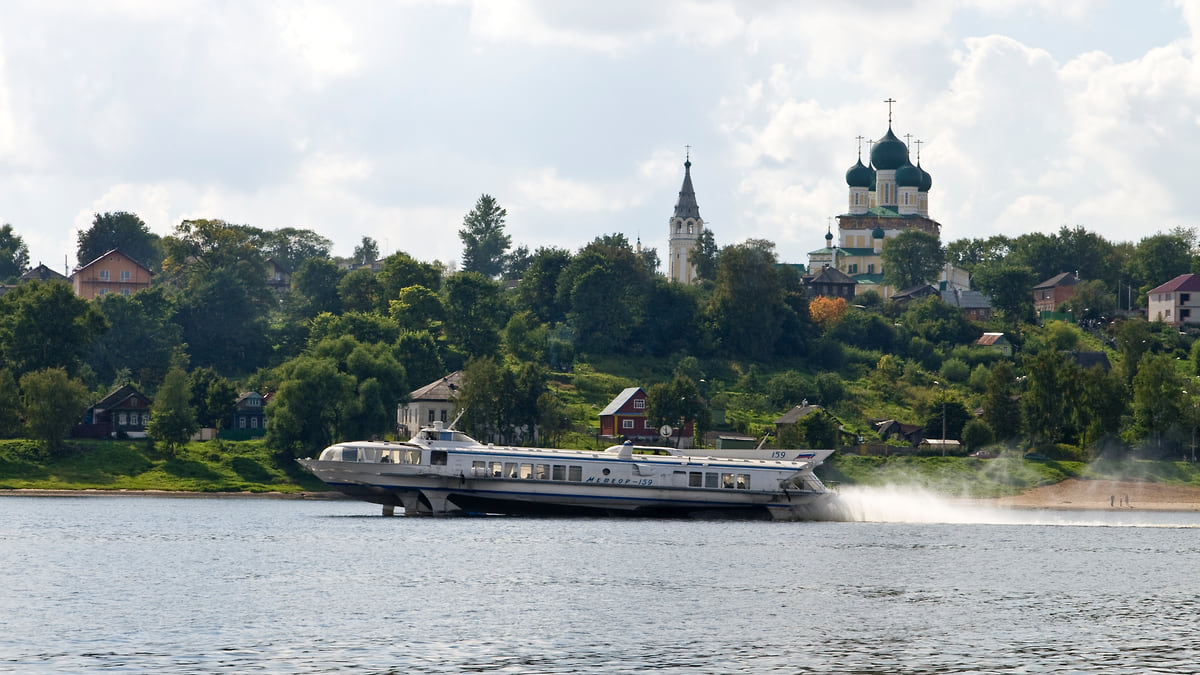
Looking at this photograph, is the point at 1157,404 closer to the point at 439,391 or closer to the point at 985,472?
the point at 985,472

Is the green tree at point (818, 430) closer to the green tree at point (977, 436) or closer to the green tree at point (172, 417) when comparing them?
the green tree at point (977, 436)

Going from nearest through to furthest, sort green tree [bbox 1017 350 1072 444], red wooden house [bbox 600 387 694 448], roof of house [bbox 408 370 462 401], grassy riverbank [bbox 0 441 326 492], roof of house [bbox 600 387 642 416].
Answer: grassy riverbank [bbox 0 441 326 492], green tree [bbox 1017 350 1072 444], red wooden house [bbox 600 387 694 448], roof of house [bbox 600 387 642 416], roof of house [bbox 408 370 462 401]

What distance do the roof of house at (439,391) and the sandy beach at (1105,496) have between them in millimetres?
57206

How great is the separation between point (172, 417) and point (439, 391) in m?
32.3

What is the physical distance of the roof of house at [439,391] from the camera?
173875 mm

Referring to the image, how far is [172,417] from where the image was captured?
153 meters

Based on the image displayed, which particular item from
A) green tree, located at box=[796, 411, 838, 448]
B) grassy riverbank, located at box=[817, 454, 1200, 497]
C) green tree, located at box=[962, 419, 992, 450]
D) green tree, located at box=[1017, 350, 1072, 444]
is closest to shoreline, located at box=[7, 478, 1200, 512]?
grassy riverbank, located at box=[817, 454, 1200, 497]

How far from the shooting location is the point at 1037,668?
161ft

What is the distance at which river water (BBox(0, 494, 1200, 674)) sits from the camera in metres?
49.9

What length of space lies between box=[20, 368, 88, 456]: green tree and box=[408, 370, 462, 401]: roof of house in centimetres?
3491

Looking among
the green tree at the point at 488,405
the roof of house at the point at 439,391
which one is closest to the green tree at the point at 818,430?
the green tree at the point at 488,405

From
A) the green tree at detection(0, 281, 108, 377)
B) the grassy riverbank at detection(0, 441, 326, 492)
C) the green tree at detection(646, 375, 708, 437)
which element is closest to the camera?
the grassy riverbank at detection(0, 441, 326, 492)

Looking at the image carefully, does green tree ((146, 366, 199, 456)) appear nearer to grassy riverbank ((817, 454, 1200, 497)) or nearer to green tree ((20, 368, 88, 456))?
green tree ((20, 368, 88, 456))

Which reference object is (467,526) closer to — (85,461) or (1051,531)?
(1051,531)
